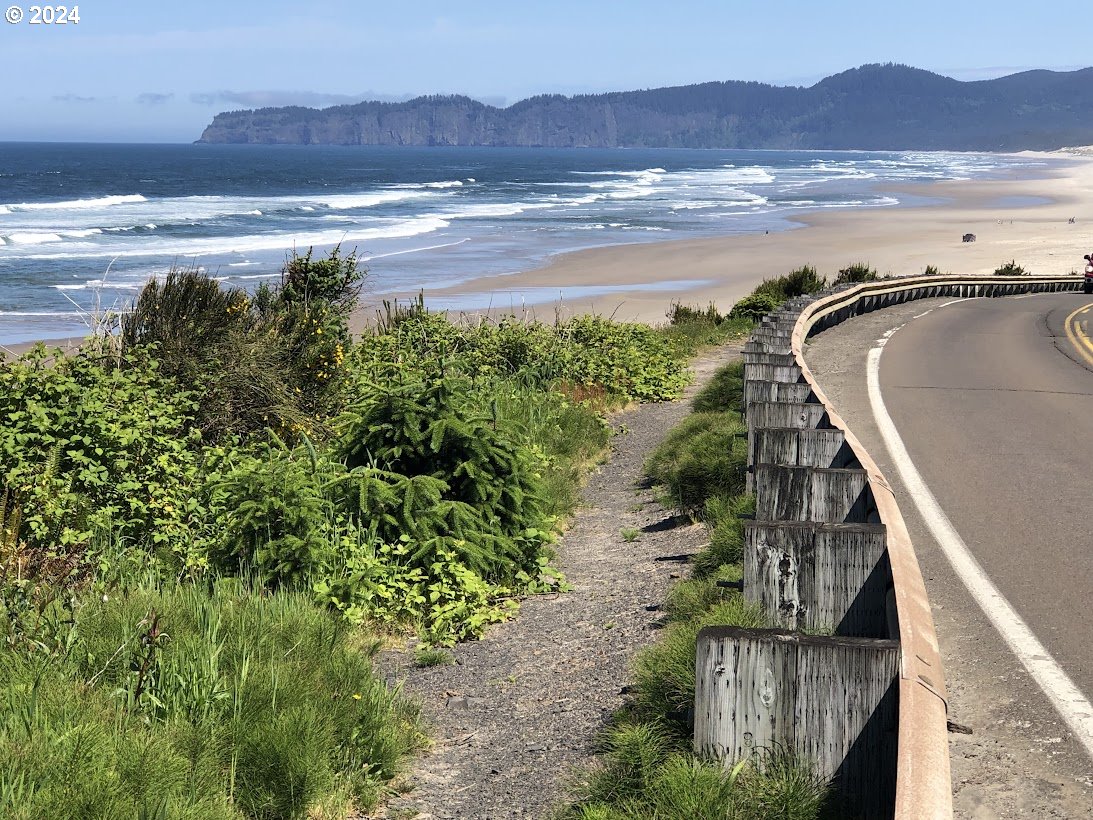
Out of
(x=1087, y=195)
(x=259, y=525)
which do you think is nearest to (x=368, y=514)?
(x=259, y=525)

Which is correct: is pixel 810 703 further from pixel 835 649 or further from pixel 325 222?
pixel 325 222

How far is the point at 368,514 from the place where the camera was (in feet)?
26.0

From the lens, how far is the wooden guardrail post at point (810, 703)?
150 inches

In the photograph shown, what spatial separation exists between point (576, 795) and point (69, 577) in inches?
136

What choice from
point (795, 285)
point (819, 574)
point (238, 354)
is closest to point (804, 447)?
point (819, 574)

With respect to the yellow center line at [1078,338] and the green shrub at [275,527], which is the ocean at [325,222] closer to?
the green shrub at [275,527]

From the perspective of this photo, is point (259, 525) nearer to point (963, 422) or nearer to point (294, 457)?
point (294, 457)

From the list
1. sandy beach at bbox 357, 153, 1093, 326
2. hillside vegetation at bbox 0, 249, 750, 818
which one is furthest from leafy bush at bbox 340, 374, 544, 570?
sandy beach at bbox 357, 153, 1093, 326

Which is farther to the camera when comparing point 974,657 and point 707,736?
point 974,657

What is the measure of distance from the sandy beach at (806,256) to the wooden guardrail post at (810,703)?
19.2 m

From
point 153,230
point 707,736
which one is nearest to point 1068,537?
point 707,736

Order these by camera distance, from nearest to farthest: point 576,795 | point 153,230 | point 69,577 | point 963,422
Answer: point 576,795 < point 69,577 < point 963,422 < point 153,230

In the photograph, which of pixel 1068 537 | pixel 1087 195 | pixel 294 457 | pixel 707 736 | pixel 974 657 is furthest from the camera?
pixel 1087 195

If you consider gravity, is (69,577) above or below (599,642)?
above
